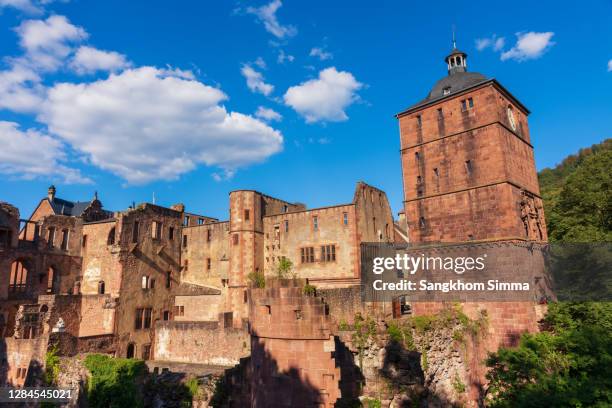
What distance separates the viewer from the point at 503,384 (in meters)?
16.0

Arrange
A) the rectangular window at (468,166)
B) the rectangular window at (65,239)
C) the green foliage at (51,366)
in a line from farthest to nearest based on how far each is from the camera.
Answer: the rectangular window at (65,239) → the rectangular window at (468,166) → the green foliage at (51,366)

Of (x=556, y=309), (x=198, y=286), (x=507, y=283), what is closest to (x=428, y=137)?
(x=507, y=283)

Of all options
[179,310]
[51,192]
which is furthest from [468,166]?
[51,192]

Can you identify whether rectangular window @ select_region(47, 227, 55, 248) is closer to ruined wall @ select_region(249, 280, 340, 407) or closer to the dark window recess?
the dark window recess

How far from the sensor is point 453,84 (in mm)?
27312

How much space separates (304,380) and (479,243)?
16081mm

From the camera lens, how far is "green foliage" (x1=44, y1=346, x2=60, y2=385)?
2439 centimetres

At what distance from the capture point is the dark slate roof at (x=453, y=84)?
26362mm

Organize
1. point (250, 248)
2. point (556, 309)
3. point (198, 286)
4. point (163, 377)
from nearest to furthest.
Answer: point (163, 377)
point (556, 309)
point (250, 248)
point (198, 286)

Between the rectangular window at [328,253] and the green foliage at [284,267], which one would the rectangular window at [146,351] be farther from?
the rectangular window at [328,253]

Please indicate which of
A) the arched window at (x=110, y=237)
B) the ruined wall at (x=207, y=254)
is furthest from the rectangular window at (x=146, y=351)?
the arched window at (x=110, y=237)

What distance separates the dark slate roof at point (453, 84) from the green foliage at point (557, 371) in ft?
49.6

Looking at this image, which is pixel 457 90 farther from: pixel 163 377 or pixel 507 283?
pixel 163 377

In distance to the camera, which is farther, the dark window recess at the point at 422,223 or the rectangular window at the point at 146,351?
the rectangular window at the point at 146,351
